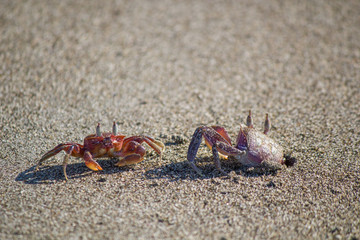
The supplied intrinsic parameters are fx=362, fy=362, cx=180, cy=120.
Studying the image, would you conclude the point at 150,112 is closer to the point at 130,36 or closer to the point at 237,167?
the point at 237,167

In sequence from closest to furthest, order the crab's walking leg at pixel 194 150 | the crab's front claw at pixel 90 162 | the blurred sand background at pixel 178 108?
the blurred sand background at pixel 178 108 < the crab's front claw at pixel 90 162 < the crab's walking leg at pixel 194 150

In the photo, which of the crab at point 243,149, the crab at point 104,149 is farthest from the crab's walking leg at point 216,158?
the crab at point 104,149

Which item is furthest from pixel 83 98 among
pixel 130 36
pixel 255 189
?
pixel 255 189

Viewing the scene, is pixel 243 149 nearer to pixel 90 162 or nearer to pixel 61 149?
pixel 90 162

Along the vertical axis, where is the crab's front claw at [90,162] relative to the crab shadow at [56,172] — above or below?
above

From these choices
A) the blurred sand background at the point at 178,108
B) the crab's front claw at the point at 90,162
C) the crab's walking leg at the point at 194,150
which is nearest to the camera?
the blurred sand background at the point at 178,108

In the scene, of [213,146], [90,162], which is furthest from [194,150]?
[90,162]

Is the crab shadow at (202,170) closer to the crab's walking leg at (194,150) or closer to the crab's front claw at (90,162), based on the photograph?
the crab's walking leg at (194,150)
